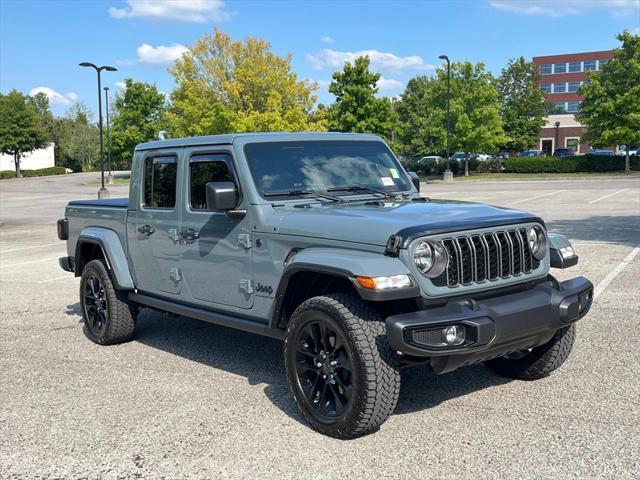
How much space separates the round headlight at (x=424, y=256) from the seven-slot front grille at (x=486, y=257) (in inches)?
3.9

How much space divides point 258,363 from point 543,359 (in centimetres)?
230

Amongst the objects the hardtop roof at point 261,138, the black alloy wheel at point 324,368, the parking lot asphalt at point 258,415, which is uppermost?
the hardtop roof at point 261,138

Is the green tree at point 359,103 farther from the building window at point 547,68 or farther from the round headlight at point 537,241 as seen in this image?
the building window at point 547,68

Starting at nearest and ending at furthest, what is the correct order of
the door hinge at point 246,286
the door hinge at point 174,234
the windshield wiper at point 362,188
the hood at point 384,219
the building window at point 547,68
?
1. the hood at point 384,219
2. the door hinge at point 246,286
3. the windshield wiper at point 362,188
4. the door hinge at point 174,234
5. the building window at point 547,68

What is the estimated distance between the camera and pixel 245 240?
4.85 m

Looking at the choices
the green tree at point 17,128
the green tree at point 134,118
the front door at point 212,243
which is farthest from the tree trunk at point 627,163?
the green tree at point 17,128

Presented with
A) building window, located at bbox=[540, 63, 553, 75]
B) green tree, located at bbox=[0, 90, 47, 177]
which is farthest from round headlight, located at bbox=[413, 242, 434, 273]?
building window, located at bbox=[540, 63, 553, 75]

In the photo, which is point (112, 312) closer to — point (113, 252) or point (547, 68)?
point (113, 252)

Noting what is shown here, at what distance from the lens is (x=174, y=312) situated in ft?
18.5

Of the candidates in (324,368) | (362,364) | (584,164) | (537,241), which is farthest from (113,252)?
(584,164)

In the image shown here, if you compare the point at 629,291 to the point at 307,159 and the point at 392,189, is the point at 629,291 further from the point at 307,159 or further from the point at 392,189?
the point at 307,159

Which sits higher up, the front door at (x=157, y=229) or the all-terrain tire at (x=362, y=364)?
the front door at (x=157, y=229)

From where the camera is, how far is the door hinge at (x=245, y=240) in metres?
4.83

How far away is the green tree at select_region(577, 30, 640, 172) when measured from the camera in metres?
44.1
